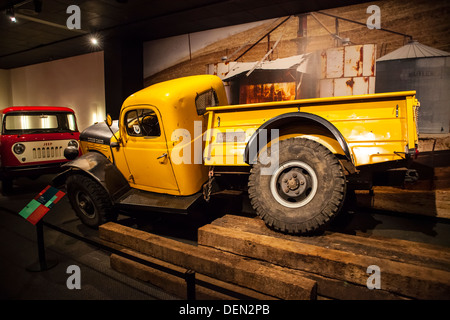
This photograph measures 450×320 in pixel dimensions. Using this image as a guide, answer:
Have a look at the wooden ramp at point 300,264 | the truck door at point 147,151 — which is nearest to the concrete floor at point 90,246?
the wooden ramp at point 300,264

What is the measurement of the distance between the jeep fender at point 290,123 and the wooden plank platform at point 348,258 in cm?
70

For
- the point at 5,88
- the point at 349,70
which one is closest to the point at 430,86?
the point at 349,70

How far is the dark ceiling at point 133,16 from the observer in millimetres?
5406

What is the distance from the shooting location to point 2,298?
2.44 m

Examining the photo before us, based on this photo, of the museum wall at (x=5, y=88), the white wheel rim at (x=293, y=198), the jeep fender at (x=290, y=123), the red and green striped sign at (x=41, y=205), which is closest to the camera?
the jeep fender at (x=290, y=123)

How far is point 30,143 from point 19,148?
0.23 metres

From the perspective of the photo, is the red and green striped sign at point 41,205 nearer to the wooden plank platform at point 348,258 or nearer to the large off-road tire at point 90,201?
the large off-road tire at point 90,201

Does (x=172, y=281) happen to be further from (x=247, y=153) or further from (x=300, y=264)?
(x=247, y=153)

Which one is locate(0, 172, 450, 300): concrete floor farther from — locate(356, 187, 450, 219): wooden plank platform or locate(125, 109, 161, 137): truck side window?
locate(125, 109, 161, 137): truck side window

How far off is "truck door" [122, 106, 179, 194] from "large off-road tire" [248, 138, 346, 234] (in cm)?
124

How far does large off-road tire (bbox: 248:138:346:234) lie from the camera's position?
7.14 feet

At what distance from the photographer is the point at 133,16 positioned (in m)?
6.24

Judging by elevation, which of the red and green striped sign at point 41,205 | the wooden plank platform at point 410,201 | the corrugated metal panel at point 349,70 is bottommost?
the wooden plank platform at point 410,201

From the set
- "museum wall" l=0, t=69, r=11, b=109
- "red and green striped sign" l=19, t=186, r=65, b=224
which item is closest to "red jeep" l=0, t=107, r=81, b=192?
"red and green striped sign" l=19, t=186, r=65, b=224
